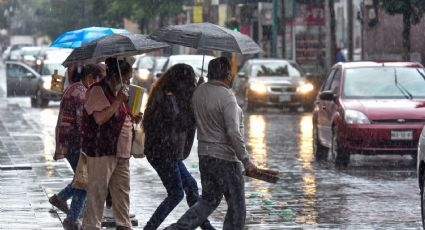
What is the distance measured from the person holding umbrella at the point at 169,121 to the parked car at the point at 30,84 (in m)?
27.9

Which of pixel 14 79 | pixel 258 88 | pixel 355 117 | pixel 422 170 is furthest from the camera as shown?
pixel 14 79

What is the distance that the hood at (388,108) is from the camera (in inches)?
725

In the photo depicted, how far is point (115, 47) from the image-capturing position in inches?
431

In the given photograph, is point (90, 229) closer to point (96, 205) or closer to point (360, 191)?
point (96, 205)

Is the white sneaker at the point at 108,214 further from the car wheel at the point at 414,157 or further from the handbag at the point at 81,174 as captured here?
the car wheel at the point at 414,157

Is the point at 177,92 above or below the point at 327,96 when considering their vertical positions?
above

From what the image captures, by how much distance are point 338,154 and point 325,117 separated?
1.24 m

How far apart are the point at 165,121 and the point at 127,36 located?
85 centimetres

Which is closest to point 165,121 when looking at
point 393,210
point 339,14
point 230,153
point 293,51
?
point 230,153

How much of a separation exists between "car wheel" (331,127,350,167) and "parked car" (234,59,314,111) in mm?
15644

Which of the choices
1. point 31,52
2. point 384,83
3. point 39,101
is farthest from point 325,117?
point 31,52

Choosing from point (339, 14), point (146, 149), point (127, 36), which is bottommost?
point (339, 14)

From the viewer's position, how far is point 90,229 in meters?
10.6

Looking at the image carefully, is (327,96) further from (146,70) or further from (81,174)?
(146,70)
